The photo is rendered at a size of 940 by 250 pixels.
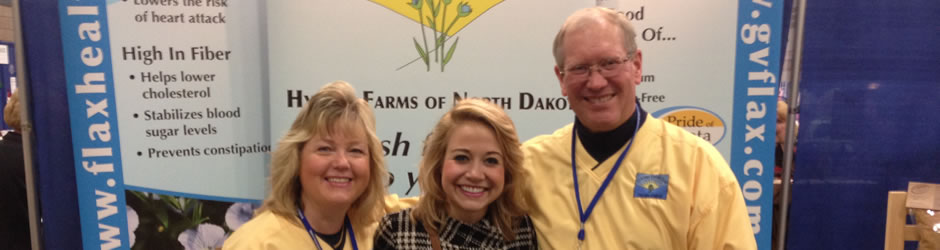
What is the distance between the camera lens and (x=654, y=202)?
5.49 ft

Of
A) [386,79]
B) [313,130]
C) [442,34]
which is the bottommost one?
[313,130]

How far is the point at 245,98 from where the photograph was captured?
3000mm

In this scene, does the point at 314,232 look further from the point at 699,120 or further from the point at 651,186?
the point at 699,120

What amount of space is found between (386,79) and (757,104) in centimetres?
199

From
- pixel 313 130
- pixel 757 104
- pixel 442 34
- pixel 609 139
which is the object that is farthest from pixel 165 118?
pixel 757 104

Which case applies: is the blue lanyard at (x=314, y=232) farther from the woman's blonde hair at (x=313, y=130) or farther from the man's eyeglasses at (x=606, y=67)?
the man's eyeglasses at (x=606, y=67)

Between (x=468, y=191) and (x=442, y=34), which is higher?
(x=442, y=34)

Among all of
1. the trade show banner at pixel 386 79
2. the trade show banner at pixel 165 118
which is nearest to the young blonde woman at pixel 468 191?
the trade show banner at pixel 386 79

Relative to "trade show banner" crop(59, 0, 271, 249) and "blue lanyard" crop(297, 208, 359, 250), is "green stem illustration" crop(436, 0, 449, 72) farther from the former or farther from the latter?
"blue lanyard" crop(297, 208, 359, 250)

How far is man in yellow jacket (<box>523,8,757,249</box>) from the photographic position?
163cm

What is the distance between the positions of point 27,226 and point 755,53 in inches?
172

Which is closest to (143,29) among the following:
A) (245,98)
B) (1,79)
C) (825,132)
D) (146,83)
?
(146,83)

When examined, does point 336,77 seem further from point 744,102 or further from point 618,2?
point 744,102

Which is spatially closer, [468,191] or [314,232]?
[468,191]
